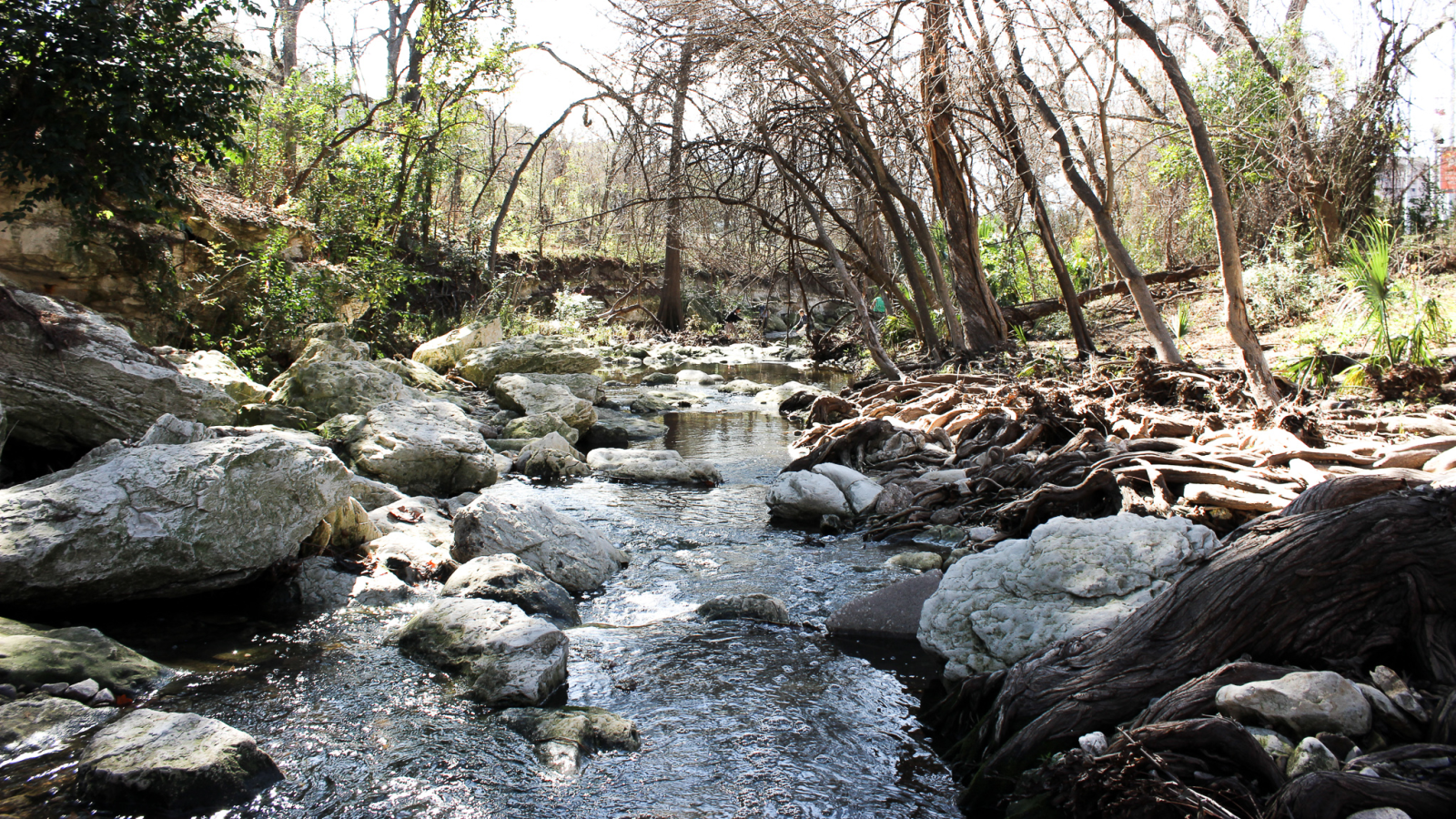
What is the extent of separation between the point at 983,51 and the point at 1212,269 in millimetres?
8440

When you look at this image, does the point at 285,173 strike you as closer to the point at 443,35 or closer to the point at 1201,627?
the point at 443,35

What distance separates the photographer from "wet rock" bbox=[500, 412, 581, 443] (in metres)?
9.59

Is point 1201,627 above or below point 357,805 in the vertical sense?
above

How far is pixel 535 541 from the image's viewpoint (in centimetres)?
505

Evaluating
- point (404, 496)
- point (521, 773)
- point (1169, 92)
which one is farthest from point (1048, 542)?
point (1169, 92)

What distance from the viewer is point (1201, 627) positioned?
2572 mm

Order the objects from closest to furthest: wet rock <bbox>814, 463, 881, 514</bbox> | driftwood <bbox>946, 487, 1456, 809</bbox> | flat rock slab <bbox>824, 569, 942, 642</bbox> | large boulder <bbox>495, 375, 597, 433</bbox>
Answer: driftwood <bbox>946, 487, 1456, 809</bbox>
flat rock slab <bbox>824, 569, 942, 642</bbox>
wet rock <bbox>814, 463, 881, 514</bbox>
large boulder <bbox>495, 375, 597, 433</bbox>

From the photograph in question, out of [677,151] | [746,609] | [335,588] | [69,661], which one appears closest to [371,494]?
[335,588]

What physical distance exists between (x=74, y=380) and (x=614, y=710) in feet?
13.0

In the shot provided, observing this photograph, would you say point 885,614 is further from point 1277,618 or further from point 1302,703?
point 1302,703

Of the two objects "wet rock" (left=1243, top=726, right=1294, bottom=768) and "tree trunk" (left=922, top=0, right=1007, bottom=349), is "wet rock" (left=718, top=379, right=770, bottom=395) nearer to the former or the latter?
"tree trunk" (left=922, top=0, right=1007, bottom=349)

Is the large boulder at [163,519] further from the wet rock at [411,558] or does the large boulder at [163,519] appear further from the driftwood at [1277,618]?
the driftwood at [1277,618]

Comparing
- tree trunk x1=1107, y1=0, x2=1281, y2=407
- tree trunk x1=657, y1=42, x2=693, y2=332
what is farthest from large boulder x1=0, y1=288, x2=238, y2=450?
tree trunk x1=657, y1=42, x2=693, y2=332

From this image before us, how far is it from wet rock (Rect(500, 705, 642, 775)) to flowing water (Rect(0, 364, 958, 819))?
0.17 feet
